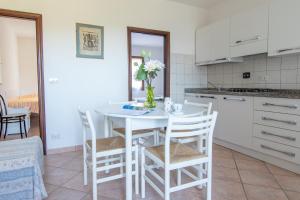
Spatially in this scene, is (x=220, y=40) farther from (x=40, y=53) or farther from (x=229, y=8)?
(x=40, y=53)

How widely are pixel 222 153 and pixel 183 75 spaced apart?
1.60 metres

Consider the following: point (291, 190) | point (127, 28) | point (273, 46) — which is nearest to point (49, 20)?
point (127, 28)

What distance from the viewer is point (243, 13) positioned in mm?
2904

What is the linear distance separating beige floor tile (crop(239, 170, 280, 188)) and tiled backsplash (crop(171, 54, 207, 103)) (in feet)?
6.11

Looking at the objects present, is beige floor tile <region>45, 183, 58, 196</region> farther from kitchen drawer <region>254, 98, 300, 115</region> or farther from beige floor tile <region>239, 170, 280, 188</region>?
kitchen drawer <region>254, 98, 300, 115</region>

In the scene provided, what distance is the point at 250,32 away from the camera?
2812 millimetres

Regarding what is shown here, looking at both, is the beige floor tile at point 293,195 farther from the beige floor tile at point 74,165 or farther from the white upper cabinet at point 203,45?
the white upper cabinet at point 203,45

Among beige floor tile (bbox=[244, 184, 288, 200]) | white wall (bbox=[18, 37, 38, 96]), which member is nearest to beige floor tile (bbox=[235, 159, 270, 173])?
beige floor tile (bbox=[244, 184, 288, 200])

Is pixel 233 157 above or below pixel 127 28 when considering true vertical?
below

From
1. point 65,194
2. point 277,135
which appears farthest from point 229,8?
point 65,194

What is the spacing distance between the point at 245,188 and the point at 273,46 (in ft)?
5.71

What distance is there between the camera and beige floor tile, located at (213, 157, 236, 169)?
8.09 ft

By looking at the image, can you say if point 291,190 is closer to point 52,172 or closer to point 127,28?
point 52,172

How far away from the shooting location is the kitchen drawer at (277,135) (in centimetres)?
219
